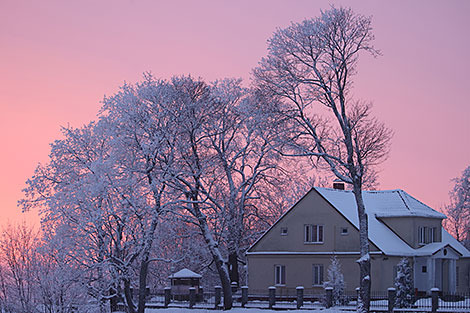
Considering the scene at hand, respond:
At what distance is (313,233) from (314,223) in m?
0.71

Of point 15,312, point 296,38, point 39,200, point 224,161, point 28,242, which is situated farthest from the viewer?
point 224,161

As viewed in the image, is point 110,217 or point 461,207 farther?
point 461,207

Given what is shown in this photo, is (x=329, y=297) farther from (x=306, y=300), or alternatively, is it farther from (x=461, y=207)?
(x=461, y=207)

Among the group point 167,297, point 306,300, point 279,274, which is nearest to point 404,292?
point 306,300

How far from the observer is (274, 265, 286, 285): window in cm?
4931

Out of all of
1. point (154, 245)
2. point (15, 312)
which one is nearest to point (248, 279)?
point (154, 245)

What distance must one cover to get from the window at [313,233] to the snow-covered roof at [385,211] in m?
2.07

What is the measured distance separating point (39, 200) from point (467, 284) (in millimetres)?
32601

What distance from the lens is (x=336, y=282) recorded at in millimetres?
42469

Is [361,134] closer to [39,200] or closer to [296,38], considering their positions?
[296,38]

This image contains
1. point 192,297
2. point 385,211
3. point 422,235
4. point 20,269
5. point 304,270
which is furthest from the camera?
point 385,211

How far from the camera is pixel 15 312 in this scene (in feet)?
97.1

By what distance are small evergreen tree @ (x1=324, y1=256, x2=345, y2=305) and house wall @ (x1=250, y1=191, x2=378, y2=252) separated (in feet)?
7.78

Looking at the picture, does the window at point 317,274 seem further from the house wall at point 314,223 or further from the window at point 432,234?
the window at point 432,234
